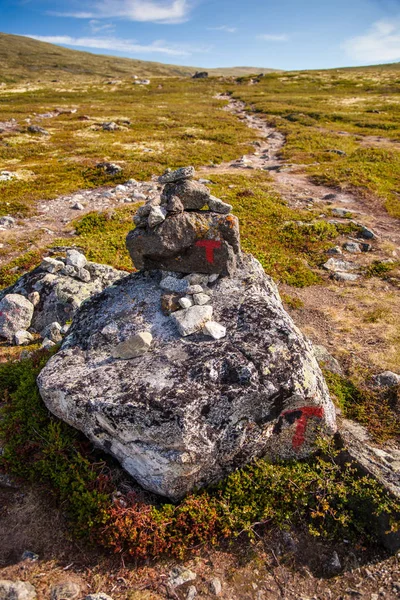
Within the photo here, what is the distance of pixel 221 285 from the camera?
9367 millimetres

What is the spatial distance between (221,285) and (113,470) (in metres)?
4.93

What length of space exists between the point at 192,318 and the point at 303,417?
124 inches

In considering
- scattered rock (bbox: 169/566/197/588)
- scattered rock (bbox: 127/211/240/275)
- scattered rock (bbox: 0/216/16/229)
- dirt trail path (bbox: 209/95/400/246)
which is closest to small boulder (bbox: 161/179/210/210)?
scattered rock (bbox: 127/211/240/275)

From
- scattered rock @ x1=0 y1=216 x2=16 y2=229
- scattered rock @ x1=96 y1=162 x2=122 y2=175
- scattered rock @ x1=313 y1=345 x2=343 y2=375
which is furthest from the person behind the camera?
scattered rock @ x1=96 y1=162 x2=122 y2=175

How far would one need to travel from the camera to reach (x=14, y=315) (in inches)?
480

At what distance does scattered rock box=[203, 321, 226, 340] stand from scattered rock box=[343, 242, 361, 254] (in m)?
13.8

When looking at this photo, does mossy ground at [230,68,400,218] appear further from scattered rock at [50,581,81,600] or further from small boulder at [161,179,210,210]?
scattered rock at [50,581,81,600]

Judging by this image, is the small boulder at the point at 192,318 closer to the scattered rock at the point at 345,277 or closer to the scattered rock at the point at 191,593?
the scattered rock at the point at 191,593

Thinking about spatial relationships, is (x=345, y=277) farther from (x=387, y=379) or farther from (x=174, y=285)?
(x=174, y=285)

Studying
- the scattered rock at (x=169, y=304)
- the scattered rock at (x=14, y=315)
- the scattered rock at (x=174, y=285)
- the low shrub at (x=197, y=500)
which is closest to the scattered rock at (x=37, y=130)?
the scattered rock at (x=14, y=315)

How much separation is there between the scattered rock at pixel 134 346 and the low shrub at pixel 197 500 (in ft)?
6.39

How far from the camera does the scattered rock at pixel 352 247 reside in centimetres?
1920

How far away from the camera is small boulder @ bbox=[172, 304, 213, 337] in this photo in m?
8.10

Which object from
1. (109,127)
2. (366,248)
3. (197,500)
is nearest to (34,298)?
(197,500)
